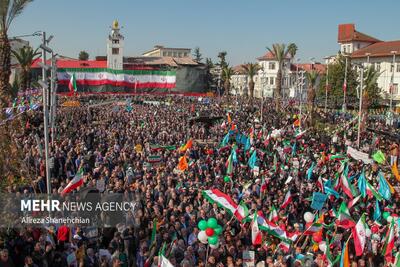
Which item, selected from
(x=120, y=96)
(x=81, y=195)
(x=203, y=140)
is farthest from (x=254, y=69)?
(x=81, y=195)

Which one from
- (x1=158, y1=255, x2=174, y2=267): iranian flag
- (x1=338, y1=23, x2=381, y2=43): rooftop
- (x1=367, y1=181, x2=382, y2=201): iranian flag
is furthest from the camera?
(x1=338, y1=23, x2=381, y2=43): rooftop

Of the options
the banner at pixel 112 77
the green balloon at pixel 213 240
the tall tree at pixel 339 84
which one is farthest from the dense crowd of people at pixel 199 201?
the banner at pixel 112 77

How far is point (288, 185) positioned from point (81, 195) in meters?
7.17

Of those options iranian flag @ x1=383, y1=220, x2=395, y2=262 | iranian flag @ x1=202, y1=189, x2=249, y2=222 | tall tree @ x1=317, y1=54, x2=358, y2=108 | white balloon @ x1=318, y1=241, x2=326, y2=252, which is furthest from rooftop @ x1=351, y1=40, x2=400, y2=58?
white balloon @ x1=318, y1=241, x2=326, y2=252

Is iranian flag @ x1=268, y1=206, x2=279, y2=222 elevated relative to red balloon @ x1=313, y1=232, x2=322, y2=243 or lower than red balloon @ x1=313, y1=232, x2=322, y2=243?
elevated

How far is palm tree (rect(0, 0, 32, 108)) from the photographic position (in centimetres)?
2130

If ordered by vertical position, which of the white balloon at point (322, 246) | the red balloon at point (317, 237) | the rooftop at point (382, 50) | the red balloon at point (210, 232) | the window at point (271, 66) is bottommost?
the white balloon at point (322, 246)

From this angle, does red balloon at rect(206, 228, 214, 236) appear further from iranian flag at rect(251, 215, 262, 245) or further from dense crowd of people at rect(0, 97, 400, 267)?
iranian flag at rect(251, 215, 262, 245)

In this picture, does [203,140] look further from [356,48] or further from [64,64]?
[356,48]

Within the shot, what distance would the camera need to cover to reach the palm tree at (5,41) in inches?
838

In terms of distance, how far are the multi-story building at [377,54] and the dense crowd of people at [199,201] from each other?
120 ft

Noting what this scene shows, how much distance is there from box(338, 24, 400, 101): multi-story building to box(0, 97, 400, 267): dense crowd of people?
36.5 metres

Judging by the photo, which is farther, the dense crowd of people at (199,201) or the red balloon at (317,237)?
the red balloon at (317,237)

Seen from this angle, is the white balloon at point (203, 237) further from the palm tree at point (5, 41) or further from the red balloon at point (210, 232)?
the palm tree at point (5, 41)
